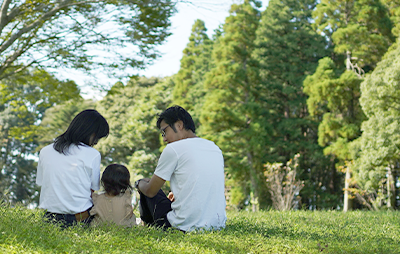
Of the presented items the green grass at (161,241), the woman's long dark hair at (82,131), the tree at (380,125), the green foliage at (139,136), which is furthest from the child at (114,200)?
the green foliage at (139,136)

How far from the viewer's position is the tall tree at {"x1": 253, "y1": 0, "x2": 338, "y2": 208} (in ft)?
60.4

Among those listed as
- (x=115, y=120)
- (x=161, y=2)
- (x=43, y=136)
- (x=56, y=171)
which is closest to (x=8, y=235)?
(x=56, y=171)

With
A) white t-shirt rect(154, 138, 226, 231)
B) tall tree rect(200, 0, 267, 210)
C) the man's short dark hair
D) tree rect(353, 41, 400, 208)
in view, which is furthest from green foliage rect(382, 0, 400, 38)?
white t-shirt rect(154, 138, 226, 231)

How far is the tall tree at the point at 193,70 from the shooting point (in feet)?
66.7

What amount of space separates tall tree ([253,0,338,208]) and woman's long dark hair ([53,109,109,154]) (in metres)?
15.4

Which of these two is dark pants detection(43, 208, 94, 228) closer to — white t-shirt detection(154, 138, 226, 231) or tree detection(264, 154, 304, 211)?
white t-shirt detection(154, 138, 226, 231)

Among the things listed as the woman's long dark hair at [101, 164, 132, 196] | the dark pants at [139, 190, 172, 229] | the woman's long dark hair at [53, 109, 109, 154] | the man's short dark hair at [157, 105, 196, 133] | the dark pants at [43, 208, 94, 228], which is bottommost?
the dark pants at [43, 208, 94, 228]

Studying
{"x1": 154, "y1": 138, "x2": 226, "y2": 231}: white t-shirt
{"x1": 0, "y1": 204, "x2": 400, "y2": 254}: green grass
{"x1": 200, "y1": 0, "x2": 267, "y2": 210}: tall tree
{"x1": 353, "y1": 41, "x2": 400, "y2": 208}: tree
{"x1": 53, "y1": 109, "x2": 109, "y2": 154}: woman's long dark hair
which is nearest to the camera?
{"x1": 0, "y1": 204, "x2": 400, "y2": 254}: green grass

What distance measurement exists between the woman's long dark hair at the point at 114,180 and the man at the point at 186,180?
0.14m

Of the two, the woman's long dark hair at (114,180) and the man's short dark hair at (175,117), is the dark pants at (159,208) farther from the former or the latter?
the man's short dark hair at (175,117)

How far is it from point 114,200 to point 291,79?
53.4ft

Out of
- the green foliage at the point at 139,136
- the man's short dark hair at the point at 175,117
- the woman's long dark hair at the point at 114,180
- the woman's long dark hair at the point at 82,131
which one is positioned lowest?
the green foliage at the point at 139,136

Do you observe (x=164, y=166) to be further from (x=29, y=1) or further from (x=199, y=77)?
(x=199, y=77)

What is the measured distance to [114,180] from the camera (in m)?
3.31
